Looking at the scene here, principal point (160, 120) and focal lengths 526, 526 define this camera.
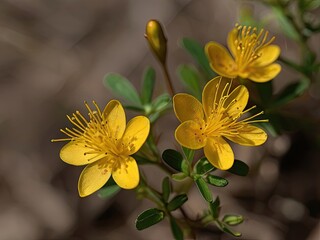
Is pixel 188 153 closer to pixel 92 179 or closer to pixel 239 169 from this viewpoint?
pixel 239 169

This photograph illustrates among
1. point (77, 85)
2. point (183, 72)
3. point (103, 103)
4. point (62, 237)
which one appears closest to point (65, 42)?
point (77, 85)

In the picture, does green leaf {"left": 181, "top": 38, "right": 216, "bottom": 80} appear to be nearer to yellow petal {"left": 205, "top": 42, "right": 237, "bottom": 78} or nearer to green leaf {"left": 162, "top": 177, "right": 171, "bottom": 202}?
yellow petal {"left": 205, "top": 42, "right": 237, "bottom": 78}

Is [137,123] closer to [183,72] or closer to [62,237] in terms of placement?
[183,72]

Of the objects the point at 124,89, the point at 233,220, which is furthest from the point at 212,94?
the point at 124,89

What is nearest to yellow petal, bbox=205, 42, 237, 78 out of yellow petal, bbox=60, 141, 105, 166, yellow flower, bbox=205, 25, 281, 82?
yellow flower, bbox=205, 25, 281, 82

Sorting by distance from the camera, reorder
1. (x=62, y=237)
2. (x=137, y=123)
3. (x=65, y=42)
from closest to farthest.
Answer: (x=137, y=123)
(x=62, y=237)
(x=65, y=42)

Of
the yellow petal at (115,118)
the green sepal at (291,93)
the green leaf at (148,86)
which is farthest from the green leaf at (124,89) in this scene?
the green sepal at (291,93)
